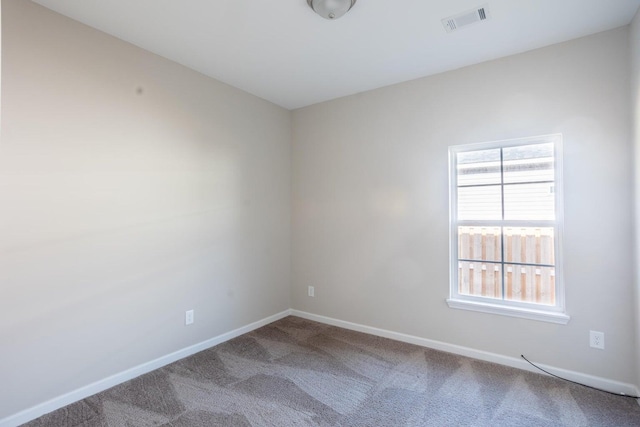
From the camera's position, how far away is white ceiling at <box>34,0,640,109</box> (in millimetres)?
2139

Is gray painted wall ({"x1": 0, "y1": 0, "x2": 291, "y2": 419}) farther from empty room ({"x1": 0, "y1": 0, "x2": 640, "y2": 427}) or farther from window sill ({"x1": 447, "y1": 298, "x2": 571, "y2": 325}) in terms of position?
window sill ({"x1": 447, "y1": 298, "x2": 571, "y2": 325})

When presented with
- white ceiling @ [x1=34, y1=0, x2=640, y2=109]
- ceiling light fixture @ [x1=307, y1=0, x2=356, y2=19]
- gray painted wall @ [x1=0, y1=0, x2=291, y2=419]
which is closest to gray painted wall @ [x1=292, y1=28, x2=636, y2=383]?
white ceiling @ [x1=34, y1=0, x2=640, y2=109]

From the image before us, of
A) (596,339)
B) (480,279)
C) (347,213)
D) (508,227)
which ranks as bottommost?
(596,339)

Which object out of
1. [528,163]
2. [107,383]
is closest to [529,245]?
[528,163]

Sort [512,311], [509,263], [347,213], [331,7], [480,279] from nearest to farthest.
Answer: [331,7], [512,311], [509,263], [480,279], [347,213]

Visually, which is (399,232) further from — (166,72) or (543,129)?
(166,72)

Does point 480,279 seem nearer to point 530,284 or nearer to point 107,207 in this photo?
point 530,284

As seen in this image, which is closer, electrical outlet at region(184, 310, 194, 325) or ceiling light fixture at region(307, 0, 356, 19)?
ceiling light fixture at region(307, 0, 356, 19)

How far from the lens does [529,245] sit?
8.95 feet

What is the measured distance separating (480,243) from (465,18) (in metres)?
1.82

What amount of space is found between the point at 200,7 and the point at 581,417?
362 cm

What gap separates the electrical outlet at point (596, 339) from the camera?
240 cm

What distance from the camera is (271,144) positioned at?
3.89 meters

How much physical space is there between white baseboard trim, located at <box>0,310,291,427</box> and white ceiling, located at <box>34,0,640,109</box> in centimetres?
257
